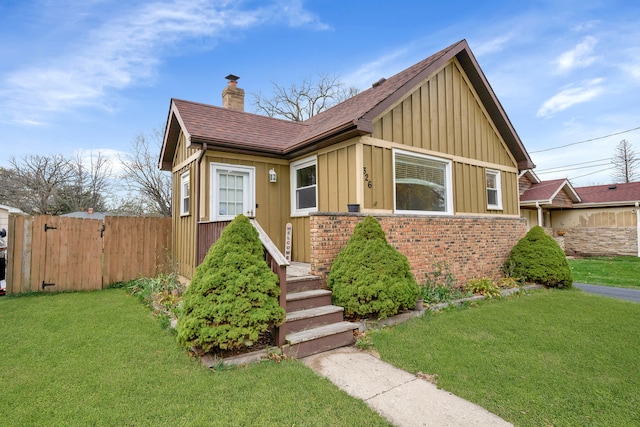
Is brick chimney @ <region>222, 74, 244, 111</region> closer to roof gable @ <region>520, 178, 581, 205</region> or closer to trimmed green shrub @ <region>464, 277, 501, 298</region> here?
trimmed green shrub @ <region>464, 277, 501, 298</region>

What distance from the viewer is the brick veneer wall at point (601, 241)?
15602 millimetres

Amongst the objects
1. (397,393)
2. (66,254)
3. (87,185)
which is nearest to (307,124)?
(66,254)

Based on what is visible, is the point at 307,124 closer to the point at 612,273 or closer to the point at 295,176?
the point at 295,176

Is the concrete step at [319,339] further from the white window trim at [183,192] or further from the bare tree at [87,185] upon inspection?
the bare tree at [87,185]

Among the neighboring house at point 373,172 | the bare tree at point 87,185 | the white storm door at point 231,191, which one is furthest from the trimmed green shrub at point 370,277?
the bare tree at point 87,185

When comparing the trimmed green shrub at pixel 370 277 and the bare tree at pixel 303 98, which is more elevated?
the bare tree at pixel 303 98

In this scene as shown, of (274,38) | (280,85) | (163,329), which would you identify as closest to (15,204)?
(280,85)

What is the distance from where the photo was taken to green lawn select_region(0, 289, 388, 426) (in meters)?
2.52

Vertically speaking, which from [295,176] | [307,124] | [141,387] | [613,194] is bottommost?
[141,387]

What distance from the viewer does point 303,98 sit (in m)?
22.8

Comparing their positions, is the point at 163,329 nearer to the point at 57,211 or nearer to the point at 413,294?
the point at 413,294

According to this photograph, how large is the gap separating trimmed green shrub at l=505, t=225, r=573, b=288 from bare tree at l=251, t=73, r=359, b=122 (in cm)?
1704

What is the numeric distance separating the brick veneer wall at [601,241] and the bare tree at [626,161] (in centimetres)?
1797

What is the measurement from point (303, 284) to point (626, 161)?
37.1m
